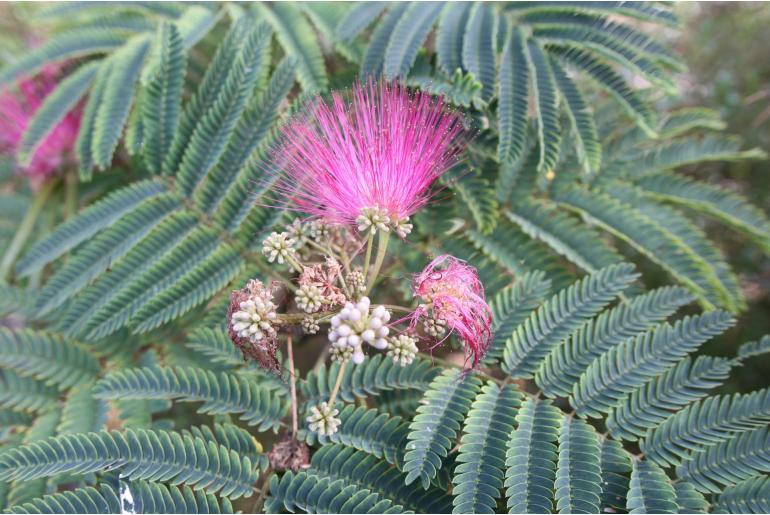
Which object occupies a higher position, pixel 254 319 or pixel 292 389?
pixel 254 319

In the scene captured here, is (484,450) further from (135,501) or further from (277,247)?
(135,501)

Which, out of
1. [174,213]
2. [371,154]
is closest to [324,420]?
[371,154]

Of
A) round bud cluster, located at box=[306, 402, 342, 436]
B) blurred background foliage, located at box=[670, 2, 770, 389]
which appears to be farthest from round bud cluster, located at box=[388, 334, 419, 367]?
blurred background foliage, located at box=[670, 2, 770, 389]

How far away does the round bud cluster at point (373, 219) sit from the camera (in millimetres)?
1198

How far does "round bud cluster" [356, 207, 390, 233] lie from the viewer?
3.93 ft

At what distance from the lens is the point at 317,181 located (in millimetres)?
1320

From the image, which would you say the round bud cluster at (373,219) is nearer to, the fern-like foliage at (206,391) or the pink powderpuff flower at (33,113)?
the fern-like foliage at (206,391)

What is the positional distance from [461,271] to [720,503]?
0.78 m

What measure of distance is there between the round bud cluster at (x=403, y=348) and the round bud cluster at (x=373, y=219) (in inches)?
9.5

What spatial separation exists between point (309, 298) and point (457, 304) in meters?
0.32

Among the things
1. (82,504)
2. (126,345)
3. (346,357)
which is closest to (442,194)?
(346,357)

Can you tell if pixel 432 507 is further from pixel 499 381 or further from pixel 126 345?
pixel 126 345

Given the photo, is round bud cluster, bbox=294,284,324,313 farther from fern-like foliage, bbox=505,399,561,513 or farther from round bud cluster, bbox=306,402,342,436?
fern-like foliage, bbox=505,399,561,513

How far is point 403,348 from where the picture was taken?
1.21 meters
